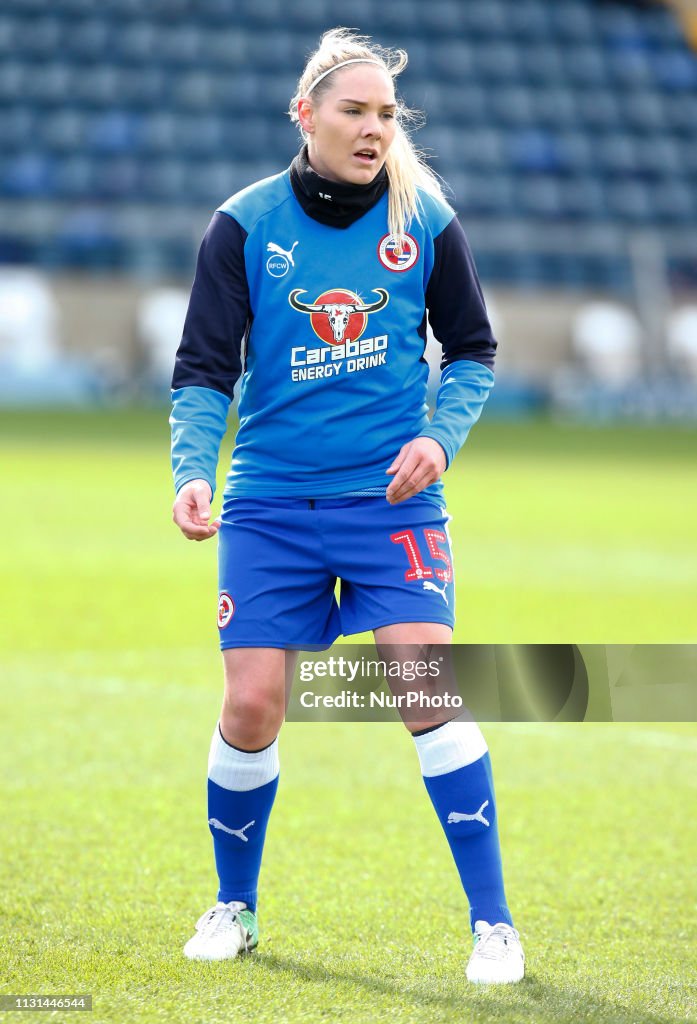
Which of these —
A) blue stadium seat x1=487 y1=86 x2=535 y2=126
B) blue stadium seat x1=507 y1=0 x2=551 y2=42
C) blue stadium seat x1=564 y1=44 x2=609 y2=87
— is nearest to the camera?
blue stadium seat x1=487 y1=86 x2=535 y2=126

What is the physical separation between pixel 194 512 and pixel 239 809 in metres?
0.60

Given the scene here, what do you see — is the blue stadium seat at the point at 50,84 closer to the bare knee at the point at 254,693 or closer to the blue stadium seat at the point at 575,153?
the blue stadium seat at the point at 575,153

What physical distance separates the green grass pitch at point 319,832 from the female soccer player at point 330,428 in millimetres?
184

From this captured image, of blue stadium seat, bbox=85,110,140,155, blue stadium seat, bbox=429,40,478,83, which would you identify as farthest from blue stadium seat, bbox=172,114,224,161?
blue stadium seat, bbox=429,40,478,83

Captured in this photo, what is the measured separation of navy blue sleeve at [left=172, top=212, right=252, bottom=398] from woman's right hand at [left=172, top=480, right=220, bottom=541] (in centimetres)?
22

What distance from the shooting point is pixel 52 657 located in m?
5.72

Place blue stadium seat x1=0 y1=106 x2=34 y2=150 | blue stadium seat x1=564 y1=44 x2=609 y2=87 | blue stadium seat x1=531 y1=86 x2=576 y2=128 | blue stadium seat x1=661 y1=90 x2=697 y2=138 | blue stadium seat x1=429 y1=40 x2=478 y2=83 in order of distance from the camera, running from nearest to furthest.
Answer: blue stadium seat x1=0 y1=106 x2=34 y2=150 → blue stadium seat x1=531 y1=86 x2=576 y2=128 → blue stadium seat x1=429 y1=40 x2=478 y2=83 → blue stadium seat x1=661 y1=90 x2=697 y2=138 → blue stadium seat x1=564 y1=44 x2=609 y2=87

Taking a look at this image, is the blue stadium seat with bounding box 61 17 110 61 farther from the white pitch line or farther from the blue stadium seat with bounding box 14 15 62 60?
the white pitch line

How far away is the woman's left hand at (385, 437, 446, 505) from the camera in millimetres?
2553

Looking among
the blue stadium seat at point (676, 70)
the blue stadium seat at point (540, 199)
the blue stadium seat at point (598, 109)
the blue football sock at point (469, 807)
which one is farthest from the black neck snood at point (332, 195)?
the blue stadium seat at point (676, 70)

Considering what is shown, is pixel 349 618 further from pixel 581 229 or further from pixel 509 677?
pixel 581 229

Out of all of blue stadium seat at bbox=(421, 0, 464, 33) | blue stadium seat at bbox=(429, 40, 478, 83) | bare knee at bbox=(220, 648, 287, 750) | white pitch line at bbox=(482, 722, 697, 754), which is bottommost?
white pitch line at bbox=(482, 722, 697, 754)

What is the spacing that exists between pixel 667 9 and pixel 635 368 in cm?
1089

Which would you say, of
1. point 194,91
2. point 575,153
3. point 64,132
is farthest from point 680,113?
point 64,132
